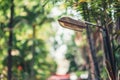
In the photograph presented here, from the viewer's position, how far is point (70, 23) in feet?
25.5

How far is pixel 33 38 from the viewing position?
98.3ft

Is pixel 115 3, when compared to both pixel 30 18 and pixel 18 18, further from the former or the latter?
pixel 30 18

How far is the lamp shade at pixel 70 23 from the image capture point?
7657 mm

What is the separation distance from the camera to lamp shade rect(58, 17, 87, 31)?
7657mm

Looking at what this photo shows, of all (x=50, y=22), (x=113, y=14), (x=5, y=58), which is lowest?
(x=5, y=58)

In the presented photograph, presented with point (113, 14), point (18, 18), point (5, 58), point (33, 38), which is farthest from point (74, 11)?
point (33, 38)

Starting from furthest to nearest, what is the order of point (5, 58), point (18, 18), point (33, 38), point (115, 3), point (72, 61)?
point (72, 61), point (33, 38), point (5, 58), point (18, 18), point (115, 3)

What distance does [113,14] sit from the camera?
896 cm

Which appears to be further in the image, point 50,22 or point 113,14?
point 50,22

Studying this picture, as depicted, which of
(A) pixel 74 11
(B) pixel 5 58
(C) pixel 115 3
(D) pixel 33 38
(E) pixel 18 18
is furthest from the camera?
(D) pixel 33 38

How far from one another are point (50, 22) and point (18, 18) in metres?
3.72

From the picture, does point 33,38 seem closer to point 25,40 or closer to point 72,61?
point 25,40

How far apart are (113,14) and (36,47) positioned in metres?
22.2

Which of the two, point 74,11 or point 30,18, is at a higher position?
point 74,11
